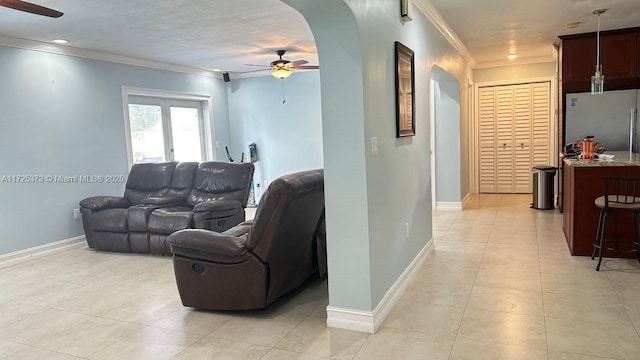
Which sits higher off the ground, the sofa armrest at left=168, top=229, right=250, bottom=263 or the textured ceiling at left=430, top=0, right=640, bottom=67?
the textured ceiling at left=430, top=0, right=640, bottom=67

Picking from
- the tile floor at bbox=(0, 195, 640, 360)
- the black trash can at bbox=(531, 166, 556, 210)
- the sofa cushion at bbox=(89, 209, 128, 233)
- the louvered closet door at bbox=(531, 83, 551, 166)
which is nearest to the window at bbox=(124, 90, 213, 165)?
the sofa cushion at bbox=(89, 209, 128, 233)

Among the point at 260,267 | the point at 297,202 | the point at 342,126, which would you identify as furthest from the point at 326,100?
the point at 260,267

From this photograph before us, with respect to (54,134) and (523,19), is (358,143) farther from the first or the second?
(54,134)

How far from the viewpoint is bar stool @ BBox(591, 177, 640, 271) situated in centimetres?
A: 375

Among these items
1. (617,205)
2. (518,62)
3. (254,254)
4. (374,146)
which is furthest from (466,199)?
(254,254)

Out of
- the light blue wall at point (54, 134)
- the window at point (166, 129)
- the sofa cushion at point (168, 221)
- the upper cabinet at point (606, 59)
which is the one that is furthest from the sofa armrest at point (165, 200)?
the upper cabinet at point (606, 59)

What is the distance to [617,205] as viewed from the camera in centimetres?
379

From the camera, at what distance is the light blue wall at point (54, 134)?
16.3ft

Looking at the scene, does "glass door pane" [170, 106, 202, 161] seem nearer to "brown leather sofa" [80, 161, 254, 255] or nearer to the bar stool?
"brown leather sofa" [80, 161, 254, 255]

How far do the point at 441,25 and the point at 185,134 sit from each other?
4676mm

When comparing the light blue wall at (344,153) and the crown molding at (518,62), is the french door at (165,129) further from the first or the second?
the crown molding at (518,62)

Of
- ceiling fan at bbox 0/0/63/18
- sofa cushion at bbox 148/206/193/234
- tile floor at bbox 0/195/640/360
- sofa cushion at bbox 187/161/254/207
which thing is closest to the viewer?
tile floor at bbox 0/195/640/360

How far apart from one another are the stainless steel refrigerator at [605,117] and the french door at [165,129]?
19.4 ft

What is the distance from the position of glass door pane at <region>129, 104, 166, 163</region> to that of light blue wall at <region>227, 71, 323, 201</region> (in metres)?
1.71
